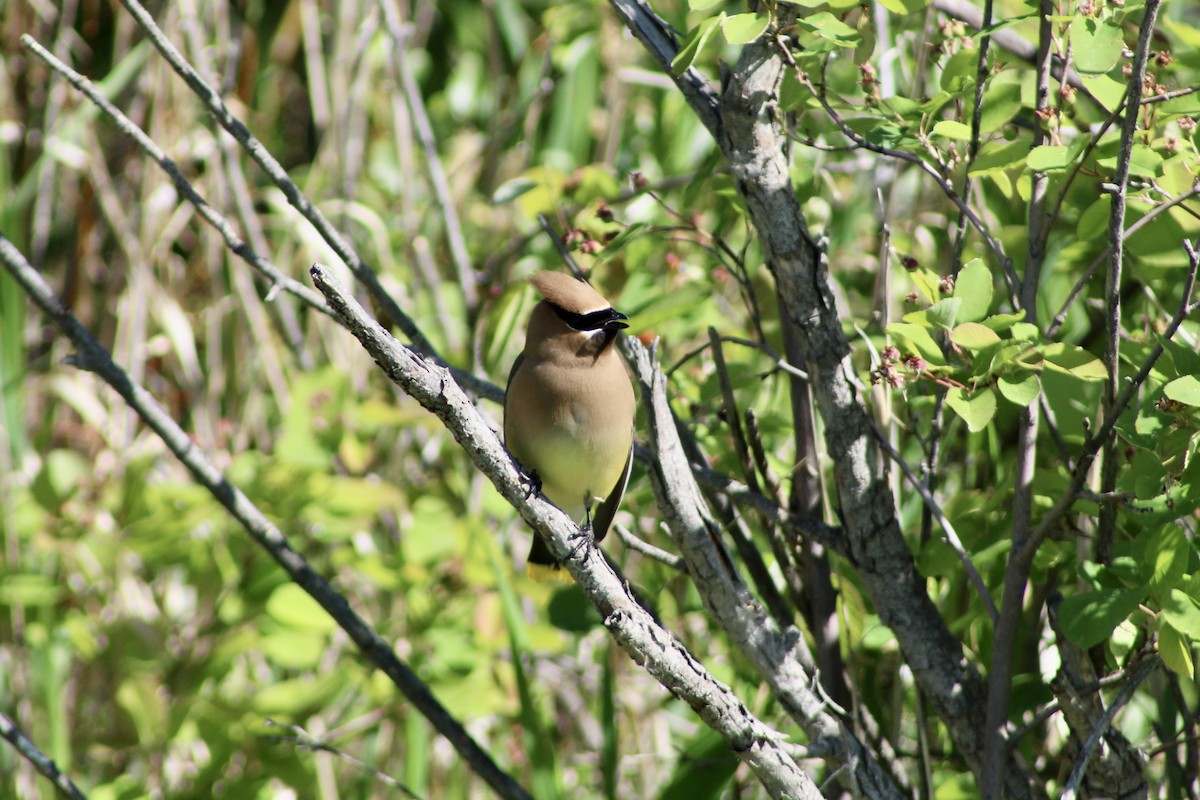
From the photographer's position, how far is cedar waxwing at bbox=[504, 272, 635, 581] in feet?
8.06

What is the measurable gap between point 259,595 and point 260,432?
1.09 metres

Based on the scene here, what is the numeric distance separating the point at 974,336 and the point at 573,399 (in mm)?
1059

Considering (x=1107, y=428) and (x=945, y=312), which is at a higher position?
(x=945, y=312)

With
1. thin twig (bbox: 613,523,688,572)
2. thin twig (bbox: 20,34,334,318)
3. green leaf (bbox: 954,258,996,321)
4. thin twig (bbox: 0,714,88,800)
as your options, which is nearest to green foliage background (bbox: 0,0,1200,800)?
green leaf (bbox: 954,258,996,321)

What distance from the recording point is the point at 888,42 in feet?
8.89

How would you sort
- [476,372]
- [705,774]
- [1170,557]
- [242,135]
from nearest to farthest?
[1170,557] → [242,135] → [705,774] → [476,372]

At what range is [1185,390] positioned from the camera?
4.92 ft

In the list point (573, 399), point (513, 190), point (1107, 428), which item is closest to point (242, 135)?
point (513, 190)

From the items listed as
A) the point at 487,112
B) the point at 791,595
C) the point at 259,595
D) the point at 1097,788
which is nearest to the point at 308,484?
the point at 259,595

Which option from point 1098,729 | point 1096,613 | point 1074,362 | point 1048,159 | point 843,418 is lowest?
point 1098,729

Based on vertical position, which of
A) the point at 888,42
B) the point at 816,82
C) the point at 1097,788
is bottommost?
the point at 1097,788

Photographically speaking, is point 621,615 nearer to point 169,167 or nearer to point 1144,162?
point 1144,162

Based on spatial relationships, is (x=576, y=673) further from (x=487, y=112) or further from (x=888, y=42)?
(x=487, y=112)

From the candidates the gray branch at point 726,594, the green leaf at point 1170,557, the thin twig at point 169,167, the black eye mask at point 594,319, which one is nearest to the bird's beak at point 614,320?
the black eye mask at point 594,319
